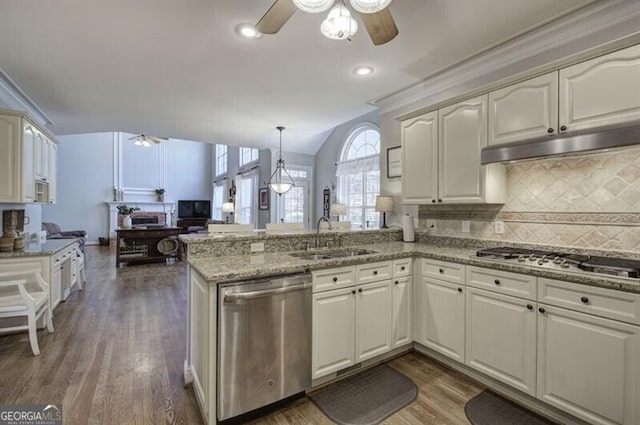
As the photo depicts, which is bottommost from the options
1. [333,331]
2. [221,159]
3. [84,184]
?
[333,331]

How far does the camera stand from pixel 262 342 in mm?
1824

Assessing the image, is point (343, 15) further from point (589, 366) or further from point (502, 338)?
point (589, 366)

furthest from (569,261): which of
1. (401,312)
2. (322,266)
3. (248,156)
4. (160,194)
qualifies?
(160,194)

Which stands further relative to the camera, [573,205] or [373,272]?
[373,272]

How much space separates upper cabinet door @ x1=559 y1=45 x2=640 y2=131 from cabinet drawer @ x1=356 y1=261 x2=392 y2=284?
1.57 m

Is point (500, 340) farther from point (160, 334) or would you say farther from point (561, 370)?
point (160, 334)

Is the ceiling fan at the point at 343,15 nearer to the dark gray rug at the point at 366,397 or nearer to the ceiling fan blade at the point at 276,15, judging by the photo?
the ceiling fan blade at the point at 276,15

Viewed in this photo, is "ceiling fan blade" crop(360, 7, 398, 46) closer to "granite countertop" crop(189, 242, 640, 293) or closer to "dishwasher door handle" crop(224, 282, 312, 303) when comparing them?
"granite countertop" crop(189, 242, 640, 293)

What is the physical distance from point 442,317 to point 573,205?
130cm

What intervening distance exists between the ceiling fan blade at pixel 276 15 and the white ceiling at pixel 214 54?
0.35 m

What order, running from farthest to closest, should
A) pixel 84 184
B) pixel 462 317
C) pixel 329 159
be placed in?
1. pixel 84 184
2. pixel 329 159
3. pixel 462 317

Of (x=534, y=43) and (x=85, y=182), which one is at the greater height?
(x=534, y=43)

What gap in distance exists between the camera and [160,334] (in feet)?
10.2

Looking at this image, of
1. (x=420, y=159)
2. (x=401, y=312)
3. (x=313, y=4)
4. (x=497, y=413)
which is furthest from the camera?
(x=420, y=159)
